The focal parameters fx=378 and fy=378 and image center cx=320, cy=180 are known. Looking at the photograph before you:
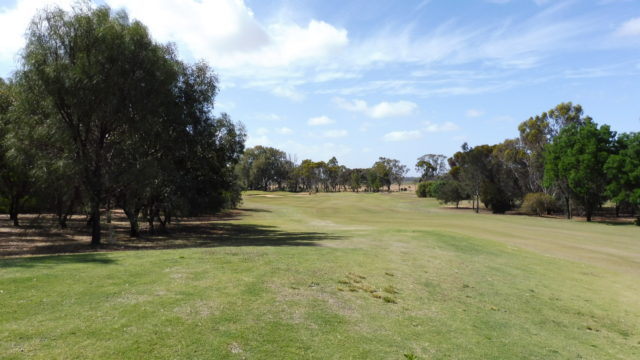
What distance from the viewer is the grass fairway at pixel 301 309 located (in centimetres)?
780

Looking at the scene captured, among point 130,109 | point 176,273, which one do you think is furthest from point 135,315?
point 130,109

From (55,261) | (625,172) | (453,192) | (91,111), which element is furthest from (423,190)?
(55,261)

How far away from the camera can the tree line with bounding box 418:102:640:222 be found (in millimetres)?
61959

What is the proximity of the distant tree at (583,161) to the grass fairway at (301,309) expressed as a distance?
5419cm

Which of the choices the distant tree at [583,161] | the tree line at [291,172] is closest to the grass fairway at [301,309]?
the distant tree at [583,161]

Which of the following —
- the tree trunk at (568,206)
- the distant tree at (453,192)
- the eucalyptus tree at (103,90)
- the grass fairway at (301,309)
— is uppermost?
the eucalyptus tree at (103,90)

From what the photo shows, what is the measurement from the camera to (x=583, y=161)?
6512cm

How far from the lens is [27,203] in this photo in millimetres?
45062

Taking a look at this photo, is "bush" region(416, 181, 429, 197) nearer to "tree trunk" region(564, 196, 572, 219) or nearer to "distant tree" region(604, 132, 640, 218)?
"tree trunk" region(564, 196, 572, 219)

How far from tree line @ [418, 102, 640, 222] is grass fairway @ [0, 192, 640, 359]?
53.1 meters

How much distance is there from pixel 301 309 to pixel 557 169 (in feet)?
250

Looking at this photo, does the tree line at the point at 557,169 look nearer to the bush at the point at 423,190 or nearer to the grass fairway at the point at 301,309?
the bush at the point at 423,190

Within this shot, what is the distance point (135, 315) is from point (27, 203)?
47436 mm

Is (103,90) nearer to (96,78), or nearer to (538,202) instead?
(96,78)
